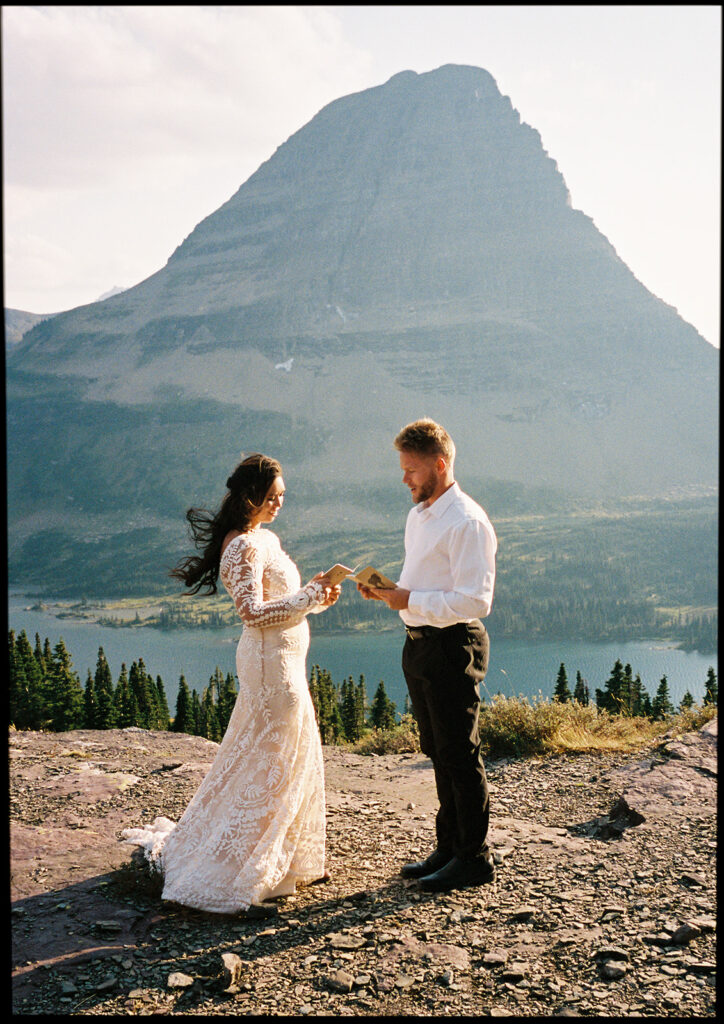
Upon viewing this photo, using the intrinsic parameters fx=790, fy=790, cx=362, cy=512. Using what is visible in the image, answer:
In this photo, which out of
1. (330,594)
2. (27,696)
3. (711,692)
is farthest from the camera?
(27,696)

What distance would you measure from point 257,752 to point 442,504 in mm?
1990

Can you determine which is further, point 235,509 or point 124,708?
point 124,708

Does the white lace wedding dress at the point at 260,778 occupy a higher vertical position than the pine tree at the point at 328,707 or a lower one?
higher

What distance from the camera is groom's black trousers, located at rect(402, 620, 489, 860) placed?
16.1 feet

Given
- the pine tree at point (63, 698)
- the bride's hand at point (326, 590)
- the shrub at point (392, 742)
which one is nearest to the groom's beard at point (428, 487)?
the bride's hand at point (326, 590)

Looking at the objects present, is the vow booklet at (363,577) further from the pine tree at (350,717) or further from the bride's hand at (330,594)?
the pine tree at (350,717)

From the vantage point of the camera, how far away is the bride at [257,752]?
492 centimetres

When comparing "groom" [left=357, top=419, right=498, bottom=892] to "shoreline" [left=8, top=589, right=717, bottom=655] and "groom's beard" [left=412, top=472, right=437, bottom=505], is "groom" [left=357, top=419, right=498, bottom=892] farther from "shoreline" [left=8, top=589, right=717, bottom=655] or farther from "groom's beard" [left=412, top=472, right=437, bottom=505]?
"shoreline" [left=8, top=589, right=717, bottom=655]

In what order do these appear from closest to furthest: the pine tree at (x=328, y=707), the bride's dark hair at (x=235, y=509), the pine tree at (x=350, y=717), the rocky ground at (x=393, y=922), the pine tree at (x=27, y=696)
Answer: the rocky ground at (x=393, y=922) < the bride's dark hair at (x=235, y=509) < the pine tree at (x=27, y=696) < the pine tree at (x=328, y=707) < the pine tree at (x=350, y=717)

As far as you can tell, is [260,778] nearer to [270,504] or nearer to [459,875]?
[459,875]

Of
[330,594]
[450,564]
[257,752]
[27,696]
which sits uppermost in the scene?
[450,564]

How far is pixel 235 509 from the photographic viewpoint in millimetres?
5176

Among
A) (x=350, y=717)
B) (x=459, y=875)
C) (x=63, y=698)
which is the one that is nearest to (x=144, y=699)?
(x=63, y=698)

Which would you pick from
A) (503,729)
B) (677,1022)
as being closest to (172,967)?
(677,1022)
